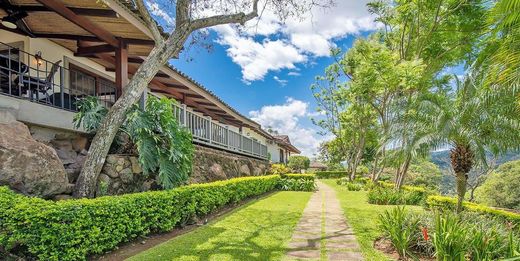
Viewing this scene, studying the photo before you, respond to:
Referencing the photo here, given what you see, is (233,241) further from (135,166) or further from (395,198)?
(395,198)

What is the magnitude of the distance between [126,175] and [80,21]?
3.80 m

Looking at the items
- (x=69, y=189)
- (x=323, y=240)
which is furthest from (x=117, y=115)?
(x=323, y=240)

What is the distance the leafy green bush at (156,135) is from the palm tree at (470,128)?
7574 millimetres

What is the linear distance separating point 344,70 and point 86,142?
16.7m

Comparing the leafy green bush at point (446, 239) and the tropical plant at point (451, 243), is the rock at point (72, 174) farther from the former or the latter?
the tropical plant at point (451, 243)

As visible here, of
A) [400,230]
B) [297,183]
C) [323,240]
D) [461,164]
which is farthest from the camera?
[297,183]

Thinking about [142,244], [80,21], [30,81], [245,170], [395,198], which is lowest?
[395,198]

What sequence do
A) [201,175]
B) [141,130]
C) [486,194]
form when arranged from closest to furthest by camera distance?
[141,130] < [201,175] < [486,194]

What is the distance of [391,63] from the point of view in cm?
1387

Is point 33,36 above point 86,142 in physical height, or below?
above

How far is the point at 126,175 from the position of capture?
24.0ft

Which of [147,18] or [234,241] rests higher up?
[147,18]

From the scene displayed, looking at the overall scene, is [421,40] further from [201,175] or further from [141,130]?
[141,130]

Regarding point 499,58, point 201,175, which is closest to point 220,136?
point 201,175
